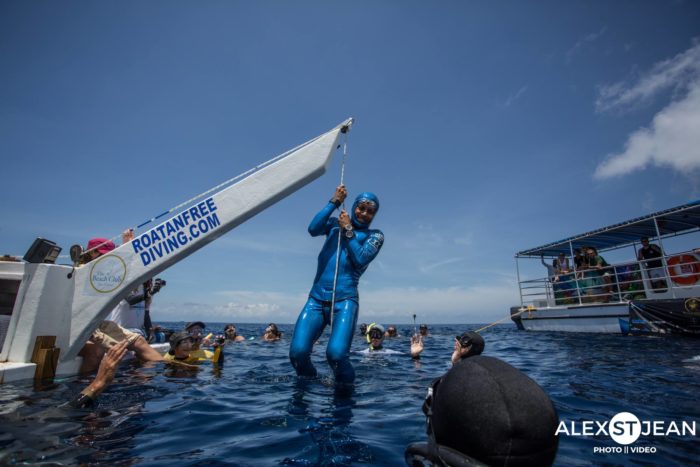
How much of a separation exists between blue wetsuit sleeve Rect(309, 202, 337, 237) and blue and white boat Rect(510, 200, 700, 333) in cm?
1166

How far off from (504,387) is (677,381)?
5.97 metres

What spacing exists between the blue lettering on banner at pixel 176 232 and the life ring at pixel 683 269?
1451 centimetres

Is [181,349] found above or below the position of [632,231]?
below

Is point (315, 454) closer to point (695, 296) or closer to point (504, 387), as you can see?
point (504, 387)

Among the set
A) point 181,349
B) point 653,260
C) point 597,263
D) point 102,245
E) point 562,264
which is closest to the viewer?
point 102,245

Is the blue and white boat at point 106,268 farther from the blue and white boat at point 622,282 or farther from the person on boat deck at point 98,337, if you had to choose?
the blue and white boat at point 622,282

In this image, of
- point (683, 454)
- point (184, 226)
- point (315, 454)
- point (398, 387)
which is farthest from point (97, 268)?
point (683, 454)

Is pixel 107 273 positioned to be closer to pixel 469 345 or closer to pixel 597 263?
pixel 469 345

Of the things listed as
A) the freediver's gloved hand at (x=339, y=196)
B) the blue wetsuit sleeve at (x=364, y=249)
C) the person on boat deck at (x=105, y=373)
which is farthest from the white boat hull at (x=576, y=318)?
the person on boat deck at (x=105, y=373)

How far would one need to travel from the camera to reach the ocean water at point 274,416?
102 inches

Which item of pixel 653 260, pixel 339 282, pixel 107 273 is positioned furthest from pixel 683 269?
pixel 107 273

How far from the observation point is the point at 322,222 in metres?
4.91

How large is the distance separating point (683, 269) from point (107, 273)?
16930mm

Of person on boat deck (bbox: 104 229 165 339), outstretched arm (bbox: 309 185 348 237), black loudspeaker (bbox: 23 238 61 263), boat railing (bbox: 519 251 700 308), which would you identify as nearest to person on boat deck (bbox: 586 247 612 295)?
boat railing (bbox: 519 251 700 308)
